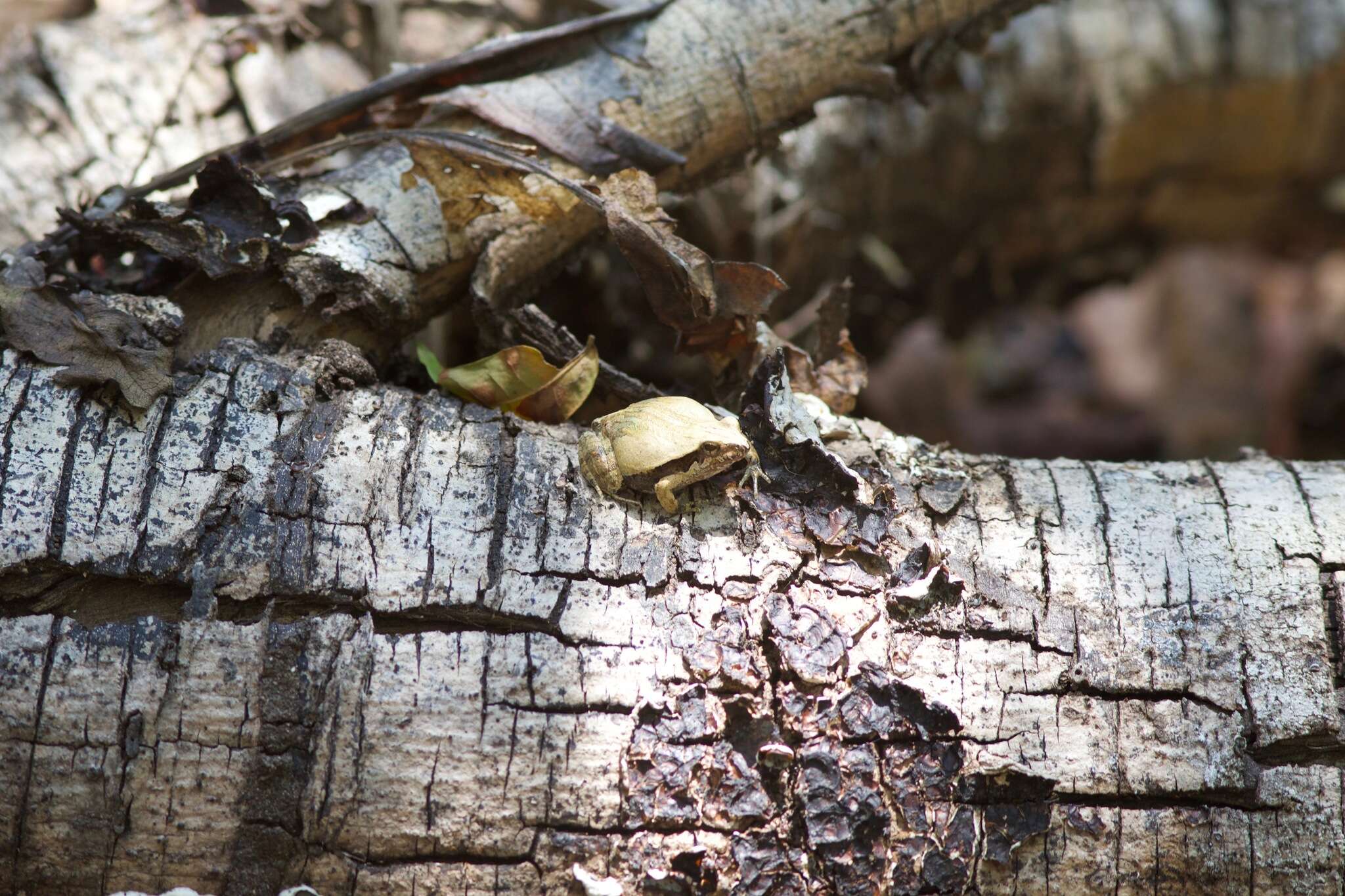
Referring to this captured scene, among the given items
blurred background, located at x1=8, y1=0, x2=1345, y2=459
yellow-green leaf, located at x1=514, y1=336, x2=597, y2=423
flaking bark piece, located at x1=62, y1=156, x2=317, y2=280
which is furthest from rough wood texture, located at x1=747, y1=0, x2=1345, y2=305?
flaking bark piece, located at x1=62, y1=156, x2=317, y2=280

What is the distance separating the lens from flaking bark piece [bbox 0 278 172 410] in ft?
5.07

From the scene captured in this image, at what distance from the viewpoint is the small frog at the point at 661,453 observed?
5.19 feet

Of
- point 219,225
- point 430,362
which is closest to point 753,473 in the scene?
point 430,362

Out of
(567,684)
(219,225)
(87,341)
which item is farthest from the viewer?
(219,225)

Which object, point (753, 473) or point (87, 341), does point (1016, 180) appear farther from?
point (87, 341)

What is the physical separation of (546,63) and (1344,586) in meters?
1.87

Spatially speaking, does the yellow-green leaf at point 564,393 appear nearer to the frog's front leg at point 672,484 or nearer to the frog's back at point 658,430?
the frog's back at point 658,430

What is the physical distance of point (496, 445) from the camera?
5.34 ft

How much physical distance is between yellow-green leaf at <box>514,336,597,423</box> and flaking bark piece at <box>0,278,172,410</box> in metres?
0.63

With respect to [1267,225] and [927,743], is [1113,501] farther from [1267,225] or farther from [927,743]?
[1267,225]

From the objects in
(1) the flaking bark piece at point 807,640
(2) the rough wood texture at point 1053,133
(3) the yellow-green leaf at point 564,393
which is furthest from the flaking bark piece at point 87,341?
(2) the rough wood texture at point 1053,133

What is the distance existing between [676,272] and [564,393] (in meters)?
0.31

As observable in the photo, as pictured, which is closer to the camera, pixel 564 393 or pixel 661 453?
pixel 661 453

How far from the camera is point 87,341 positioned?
5.15ft
